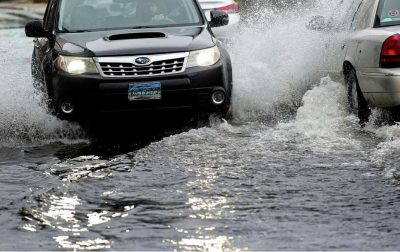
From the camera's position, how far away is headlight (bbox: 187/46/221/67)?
32.5 ft

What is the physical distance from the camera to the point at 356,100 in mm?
10148

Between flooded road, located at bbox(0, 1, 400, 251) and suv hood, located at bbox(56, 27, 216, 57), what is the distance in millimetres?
840

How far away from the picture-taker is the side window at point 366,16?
1003 centimetres

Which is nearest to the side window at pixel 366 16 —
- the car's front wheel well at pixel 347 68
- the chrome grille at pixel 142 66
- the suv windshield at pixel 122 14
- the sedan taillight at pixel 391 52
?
the car's front wheel well at pixel 347 68

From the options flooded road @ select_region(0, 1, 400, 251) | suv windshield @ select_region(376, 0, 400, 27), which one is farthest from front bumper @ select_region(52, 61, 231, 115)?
suv windshield @ select_region(376, 0, 400, 27)

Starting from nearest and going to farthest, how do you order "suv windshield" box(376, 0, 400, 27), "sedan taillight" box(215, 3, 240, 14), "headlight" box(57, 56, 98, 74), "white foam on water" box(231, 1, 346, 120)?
"headlight" box(57, 56, 98, 74)
"suv windshield" box(376, 0, 400, 27)
"white foam on water" box(231, 1, 346, 120)
"sedan taillight" box(215, 3, 240, 14)

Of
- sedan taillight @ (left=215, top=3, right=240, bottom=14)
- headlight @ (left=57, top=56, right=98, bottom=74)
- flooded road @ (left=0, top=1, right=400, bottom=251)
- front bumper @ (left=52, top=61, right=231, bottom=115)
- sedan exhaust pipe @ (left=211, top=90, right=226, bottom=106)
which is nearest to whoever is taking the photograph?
Answer: flooded road @ (left=0, top=1, right=400, bottom=251)

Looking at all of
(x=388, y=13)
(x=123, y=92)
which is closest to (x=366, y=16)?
(x=388, y=13)

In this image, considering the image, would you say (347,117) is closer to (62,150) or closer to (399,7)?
(399,7)

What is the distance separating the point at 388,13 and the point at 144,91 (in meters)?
2.66

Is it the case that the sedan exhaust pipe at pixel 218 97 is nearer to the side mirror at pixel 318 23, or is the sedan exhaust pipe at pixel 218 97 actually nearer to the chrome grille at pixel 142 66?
the chrome grille at pixel 142 66

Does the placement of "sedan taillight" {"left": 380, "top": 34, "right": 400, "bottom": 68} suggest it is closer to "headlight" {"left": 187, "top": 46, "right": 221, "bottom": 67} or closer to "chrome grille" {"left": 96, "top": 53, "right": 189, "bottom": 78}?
"headlight" {"left": 187, "top": 46, "right": 221, "bottom": 67}

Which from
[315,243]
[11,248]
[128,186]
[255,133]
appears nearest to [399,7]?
[255,133]

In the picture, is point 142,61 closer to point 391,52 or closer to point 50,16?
point 50,16
